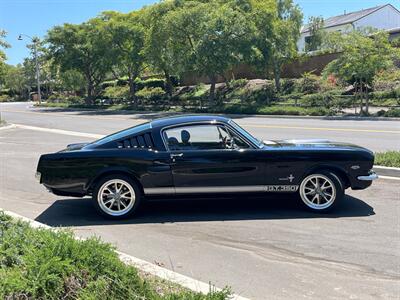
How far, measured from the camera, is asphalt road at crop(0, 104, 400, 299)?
4344mm

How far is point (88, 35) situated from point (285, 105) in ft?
76.5

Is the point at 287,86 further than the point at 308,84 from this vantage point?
Yes

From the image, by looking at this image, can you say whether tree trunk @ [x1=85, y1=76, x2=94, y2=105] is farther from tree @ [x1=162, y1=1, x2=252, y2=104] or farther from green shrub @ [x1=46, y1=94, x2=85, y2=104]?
tree @ [x1=162, y1=1, x2=252, y2=104]

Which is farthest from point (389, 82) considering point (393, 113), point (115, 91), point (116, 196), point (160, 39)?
point (115, 91)

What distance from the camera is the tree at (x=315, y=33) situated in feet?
197

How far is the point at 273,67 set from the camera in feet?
124

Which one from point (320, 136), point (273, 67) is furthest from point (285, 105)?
point (320, 136)

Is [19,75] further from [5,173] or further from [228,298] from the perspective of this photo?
[228,298]

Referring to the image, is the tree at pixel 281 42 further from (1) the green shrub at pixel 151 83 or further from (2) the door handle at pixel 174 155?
(2) the door handle at pixel 174 155

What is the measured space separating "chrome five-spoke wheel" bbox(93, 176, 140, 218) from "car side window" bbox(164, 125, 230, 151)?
2.63 feet

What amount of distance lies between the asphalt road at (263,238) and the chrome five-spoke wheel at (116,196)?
17 cm

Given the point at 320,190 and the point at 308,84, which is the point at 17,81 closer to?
the point at 308,84

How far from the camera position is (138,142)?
6641mm

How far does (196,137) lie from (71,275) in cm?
338
